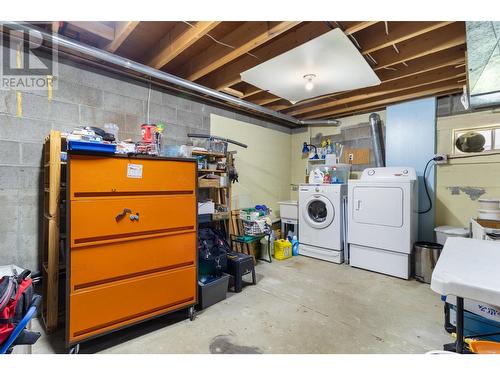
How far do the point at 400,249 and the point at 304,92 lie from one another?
2.31 m

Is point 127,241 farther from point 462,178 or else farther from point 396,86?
point 462,178

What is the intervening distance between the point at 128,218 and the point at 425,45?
298 cm

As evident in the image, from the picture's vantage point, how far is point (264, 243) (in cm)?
379

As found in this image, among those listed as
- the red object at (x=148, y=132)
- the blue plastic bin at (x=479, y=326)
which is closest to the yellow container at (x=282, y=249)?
the blue plastic bin at (x=479, y=326)

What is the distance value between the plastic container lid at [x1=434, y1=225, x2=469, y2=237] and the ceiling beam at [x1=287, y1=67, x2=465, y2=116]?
1.85 metres

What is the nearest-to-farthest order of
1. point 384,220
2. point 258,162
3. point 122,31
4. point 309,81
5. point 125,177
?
point 125,177 < point 122,31 < point 309,81 < point 384,220 < point 258,162

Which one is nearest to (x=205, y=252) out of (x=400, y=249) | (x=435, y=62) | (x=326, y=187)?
(x=326, y=187)

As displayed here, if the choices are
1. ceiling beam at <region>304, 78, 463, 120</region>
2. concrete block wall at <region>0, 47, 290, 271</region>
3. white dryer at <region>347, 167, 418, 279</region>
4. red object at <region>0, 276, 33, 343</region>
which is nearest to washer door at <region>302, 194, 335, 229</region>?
white dryer at <region>347, 167, 418, 279</region>

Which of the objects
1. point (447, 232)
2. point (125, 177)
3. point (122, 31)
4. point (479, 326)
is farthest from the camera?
point (447, 232)

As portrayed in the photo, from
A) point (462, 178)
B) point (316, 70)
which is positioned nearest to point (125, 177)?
point (316, 70)

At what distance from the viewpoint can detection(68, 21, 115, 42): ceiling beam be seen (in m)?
1.89

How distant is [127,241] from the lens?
70.7 inches

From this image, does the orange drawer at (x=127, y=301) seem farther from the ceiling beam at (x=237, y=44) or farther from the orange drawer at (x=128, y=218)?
the ceiling beam at (x=237, y=44)
